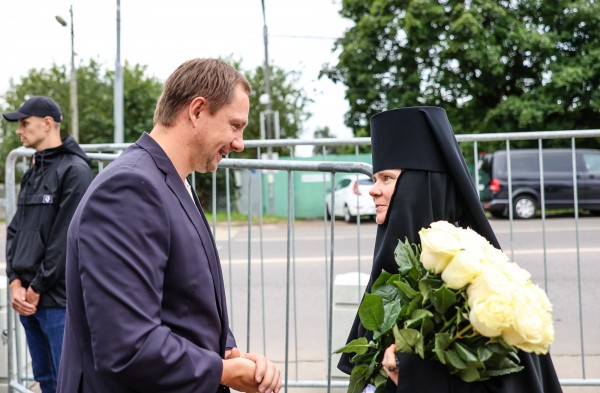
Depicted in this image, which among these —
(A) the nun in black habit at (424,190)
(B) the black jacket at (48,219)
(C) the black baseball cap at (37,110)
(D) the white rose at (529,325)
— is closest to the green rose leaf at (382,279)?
(A) the nun in black habit at (424,190)

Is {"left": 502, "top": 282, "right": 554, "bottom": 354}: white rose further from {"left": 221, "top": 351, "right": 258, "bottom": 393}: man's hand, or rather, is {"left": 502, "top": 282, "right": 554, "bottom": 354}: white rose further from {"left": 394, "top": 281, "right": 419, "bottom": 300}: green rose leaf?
{"left": 221, "top": 351, "right": 258, "bottom": 393}: man's hand

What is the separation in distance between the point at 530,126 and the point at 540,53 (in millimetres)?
2556

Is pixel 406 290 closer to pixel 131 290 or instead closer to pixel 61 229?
pixel 131 290

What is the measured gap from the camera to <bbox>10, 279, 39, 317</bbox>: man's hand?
3781mm

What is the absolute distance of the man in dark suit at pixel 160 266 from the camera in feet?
5.20

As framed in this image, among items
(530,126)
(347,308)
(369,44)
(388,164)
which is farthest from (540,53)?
(388,164)

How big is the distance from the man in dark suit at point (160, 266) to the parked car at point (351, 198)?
2.12m

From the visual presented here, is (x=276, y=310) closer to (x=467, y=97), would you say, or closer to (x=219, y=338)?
(x=219, y=338)

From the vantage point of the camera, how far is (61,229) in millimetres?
3783

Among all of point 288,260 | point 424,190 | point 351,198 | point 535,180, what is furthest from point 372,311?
point 535,180

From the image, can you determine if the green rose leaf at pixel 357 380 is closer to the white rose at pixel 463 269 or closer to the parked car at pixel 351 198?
the white rose at pixel 463 269

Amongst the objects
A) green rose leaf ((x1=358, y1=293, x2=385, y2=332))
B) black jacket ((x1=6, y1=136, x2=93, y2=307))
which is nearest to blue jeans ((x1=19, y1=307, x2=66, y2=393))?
black jacket ((x1=6, y1=136, x2=93, y2=307))

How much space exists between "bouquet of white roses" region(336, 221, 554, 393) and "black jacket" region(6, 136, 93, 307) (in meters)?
2.43

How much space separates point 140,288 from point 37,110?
2.92 metres
